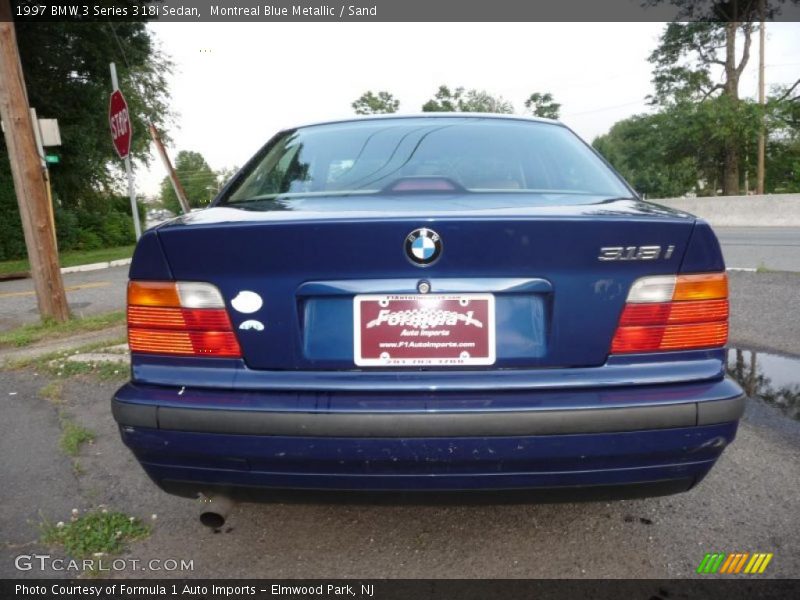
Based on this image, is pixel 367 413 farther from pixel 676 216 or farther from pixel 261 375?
pixel 676 216

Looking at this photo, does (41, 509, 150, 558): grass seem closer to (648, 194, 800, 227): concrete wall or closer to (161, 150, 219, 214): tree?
(648, 194, 800, 227): concrete wall

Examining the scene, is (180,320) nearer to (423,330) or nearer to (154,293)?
(154,293)

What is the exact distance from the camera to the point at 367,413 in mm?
1659

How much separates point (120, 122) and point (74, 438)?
4958mm

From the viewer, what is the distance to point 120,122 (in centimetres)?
707

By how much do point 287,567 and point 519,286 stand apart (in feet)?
4.01

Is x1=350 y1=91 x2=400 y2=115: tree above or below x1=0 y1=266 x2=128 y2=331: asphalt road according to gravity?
above

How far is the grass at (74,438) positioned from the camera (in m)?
3.13

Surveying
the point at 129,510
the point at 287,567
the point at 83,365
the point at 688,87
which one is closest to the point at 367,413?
the point at 287,567

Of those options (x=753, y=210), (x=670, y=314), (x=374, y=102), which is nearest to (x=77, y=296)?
(x=670, y=314)

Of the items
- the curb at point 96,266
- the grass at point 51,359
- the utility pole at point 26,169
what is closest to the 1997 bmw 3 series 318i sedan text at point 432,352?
the grass at point 51,359

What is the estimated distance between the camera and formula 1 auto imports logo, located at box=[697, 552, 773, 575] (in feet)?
6.51

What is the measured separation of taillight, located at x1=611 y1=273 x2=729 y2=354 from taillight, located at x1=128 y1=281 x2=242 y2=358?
111cm

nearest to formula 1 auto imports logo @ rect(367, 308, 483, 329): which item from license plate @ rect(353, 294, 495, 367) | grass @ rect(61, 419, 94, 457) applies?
license plate @ rect(353, 294, 495, 367)
